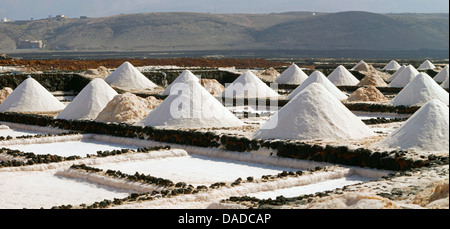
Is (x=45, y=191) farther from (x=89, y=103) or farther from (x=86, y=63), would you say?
(x=86, y=63)

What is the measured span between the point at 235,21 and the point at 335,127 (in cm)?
16996

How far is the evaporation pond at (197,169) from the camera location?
11633 mm

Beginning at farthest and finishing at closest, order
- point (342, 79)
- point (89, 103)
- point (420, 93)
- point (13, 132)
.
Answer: point (342, 79)
point (420, 93)
point (89, 103)
point (13, 132)

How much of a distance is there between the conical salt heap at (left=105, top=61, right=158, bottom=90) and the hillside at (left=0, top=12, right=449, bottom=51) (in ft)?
377

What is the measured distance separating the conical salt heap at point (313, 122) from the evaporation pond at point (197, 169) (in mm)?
1258

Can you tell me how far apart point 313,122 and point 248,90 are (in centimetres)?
1429

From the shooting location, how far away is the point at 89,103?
65.7 feet

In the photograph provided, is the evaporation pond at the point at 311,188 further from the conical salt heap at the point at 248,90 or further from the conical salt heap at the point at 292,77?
the conical salt heap at the point at 292,77

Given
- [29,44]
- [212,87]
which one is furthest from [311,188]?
[29,44]

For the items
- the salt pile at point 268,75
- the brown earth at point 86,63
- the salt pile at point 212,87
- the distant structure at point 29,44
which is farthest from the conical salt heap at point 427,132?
the distant structure at point 29,44
